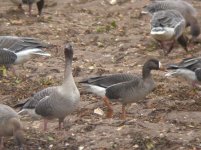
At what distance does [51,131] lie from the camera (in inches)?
375

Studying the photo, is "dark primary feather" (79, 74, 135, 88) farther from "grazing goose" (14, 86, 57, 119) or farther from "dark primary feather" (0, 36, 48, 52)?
"dark primary feather" (0, 36, 48, 52)

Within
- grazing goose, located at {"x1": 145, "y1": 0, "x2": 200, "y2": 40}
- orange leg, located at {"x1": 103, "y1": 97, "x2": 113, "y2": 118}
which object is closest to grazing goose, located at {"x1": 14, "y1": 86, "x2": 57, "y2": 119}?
orange leg, located at {"x1": 103, "y1": 97, "x2": 113, "y2": 118}

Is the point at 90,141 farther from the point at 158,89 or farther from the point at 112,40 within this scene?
the point at 112,40

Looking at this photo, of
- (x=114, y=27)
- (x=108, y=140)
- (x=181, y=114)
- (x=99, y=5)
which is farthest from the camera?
(x=99, y=5)

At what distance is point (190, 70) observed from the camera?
438 inches

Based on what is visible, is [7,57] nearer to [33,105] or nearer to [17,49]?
[17,49]

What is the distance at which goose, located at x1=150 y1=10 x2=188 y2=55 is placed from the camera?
1449 centimetres

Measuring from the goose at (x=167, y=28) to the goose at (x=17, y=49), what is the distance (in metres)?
3.11

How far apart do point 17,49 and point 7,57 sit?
0.81ft

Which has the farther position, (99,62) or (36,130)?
(99,62)

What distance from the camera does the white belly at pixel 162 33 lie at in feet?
47.2

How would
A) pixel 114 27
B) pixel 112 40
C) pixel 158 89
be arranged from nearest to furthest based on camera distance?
pixel 158 89 → pixel 112 40 → pixel 114 27

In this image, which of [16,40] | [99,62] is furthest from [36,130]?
[99,62]

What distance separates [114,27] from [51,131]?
7973 millimetres
